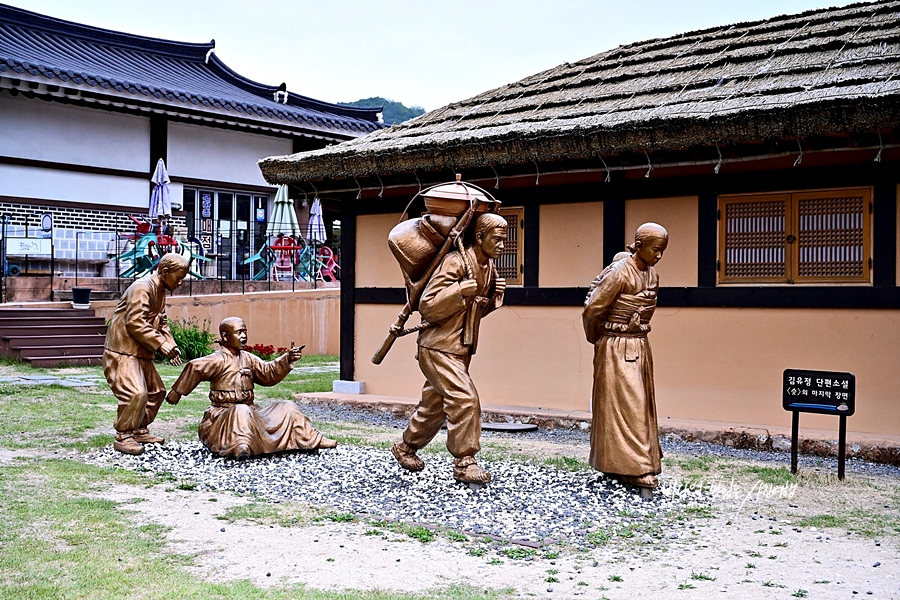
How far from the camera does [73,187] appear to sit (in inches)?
773

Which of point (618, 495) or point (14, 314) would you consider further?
point (14, 314)

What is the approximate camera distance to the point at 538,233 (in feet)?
35.2

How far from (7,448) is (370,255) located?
503 centimetres

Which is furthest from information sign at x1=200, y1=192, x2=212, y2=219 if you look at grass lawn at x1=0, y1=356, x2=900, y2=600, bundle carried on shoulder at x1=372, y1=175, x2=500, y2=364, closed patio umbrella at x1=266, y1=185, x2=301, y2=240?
bundle carried on shoulder at x1=372, y1=175, x2=500, y2=364

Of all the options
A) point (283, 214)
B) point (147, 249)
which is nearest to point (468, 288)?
point (147, 249)

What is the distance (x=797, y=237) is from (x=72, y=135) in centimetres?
1527

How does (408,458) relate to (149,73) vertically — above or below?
below

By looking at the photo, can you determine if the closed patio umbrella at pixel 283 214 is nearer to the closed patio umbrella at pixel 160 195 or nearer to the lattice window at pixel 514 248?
the closed patio umbrella at pixel 160 195

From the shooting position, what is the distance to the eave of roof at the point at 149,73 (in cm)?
1853

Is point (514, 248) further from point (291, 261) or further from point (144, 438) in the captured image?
point (291, 261)

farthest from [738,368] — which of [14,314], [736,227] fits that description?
[14,314]

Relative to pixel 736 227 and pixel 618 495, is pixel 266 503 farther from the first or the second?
pixel 736 227

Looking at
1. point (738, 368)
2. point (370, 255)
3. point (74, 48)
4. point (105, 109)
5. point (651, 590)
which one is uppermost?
point (74, 48)

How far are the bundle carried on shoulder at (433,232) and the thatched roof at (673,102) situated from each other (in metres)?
2.70
